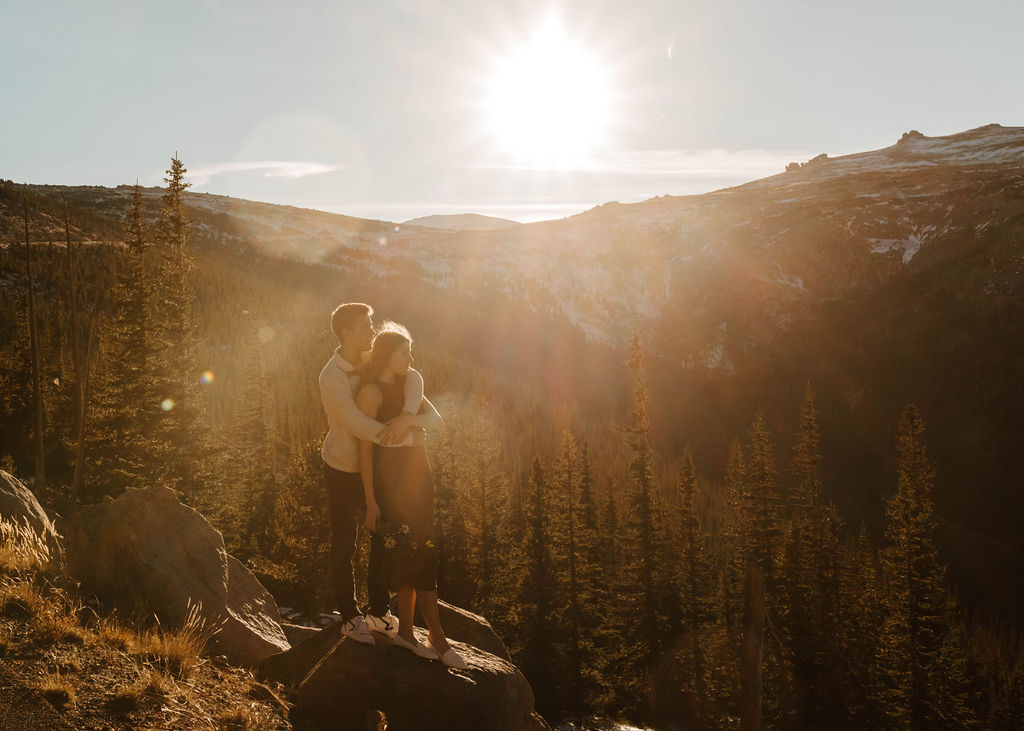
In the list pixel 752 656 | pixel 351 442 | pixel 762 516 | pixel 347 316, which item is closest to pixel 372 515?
pixel 351 442

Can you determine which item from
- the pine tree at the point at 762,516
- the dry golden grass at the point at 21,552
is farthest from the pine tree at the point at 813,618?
the dry golden grass at the point at 21,552

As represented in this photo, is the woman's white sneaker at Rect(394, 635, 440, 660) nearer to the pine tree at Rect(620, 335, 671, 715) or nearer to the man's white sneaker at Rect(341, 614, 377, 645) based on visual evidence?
the man's white sneaker at Rect(341, 614, 377, 645)

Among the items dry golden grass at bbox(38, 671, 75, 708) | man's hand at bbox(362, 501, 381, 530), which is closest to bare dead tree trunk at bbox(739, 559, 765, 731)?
Answer: man's hand at bbox(362, 501, 381, 530)

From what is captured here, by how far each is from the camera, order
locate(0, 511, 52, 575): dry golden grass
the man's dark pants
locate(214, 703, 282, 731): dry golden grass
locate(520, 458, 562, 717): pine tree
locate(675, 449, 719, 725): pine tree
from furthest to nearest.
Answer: locate(675, 449, 719, 725): pine tree, locate(520, 458, 562, 717): pine tree, locate(0, 511, 52, 575): dry golden grass, the man's dark pants, locate(214, 703, 282, 731): dry golden grass

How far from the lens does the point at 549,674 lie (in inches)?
1479

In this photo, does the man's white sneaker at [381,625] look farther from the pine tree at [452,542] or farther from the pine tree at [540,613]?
the pine tree at [452,542]

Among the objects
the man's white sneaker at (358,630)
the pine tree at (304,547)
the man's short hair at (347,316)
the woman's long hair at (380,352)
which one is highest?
the man's short hair at (347,316)

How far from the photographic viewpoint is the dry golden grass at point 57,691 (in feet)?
17.7

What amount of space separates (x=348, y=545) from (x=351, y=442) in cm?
128

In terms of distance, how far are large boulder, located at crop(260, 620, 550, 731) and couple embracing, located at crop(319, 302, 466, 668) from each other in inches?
14.2

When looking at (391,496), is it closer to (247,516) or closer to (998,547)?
(247,516)

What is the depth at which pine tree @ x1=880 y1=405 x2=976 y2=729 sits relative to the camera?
33500mm

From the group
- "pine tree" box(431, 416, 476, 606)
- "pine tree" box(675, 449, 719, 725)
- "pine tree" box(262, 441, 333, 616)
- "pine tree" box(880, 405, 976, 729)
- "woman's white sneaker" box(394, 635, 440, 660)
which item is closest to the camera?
"woman's white sneaker" box(394, 635, 440, 660)

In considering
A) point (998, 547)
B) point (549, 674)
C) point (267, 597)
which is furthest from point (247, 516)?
point (998, 547)
